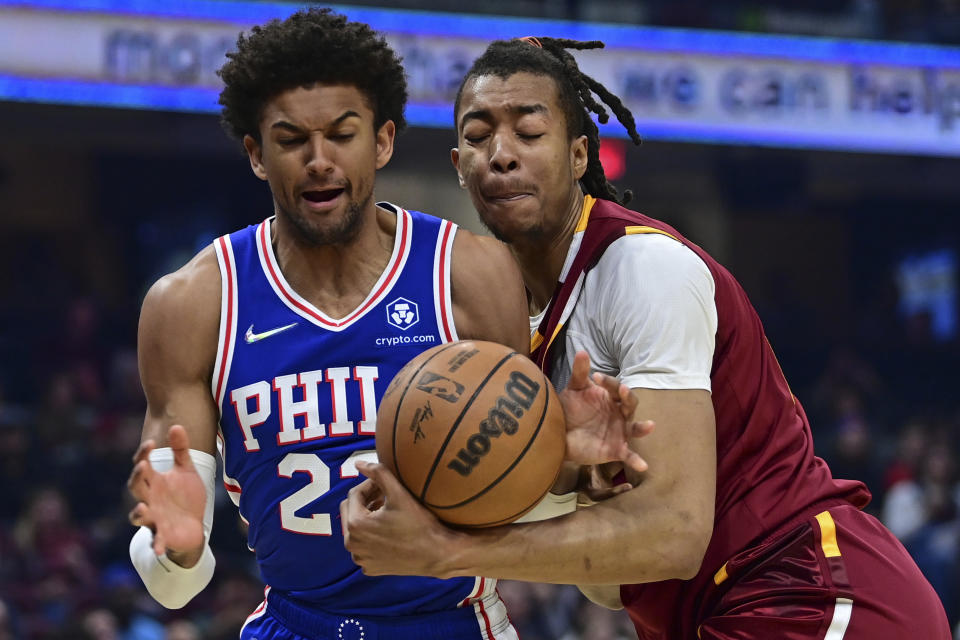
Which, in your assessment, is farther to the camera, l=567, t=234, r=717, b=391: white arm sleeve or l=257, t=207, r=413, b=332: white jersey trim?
l=257, t=207, r=413, b=332: white jersey trim

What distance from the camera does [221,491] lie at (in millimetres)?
8750

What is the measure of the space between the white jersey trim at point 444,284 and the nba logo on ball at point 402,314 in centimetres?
5

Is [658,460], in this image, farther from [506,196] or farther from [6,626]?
[6,626]

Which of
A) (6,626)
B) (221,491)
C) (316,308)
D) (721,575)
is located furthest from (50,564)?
(721,575)

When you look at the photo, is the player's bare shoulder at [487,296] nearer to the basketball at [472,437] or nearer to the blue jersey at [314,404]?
the blue jersey at [314,404]

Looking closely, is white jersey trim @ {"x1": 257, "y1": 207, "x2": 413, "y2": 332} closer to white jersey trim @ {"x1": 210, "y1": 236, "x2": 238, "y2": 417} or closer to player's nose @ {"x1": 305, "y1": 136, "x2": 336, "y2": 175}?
white jersey trim @ {"x1": 210, "y1": 236, "x2": 238, "y2": 417}

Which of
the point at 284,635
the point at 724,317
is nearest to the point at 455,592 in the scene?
the point at 284,635

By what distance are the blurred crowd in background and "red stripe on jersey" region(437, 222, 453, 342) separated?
4.85 m

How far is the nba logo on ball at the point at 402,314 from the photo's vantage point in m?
2.72

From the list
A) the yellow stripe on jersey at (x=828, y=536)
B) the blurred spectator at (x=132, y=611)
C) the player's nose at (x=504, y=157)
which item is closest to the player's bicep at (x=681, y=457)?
the yellow stripe on jersey at (x=828, y=536)

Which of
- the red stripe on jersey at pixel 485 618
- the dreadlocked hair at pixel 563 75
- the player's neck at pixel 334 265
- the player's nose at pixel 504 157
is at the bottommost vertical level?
the red stripe on jersey at pixel 485 618

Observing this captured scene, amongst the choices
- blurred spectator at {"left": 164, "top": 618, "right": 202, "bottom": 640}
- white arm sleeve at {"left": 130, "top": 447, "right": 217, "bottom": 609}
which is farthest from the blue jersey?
blurred spectator at {"left": 164, "top": 618, "right": 202, "bottom": 640}

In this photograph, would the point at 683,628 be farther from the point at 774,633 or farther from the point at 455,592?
the point at 455,592

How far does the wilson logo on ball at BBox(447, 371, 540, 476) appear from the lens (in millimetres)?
2307
